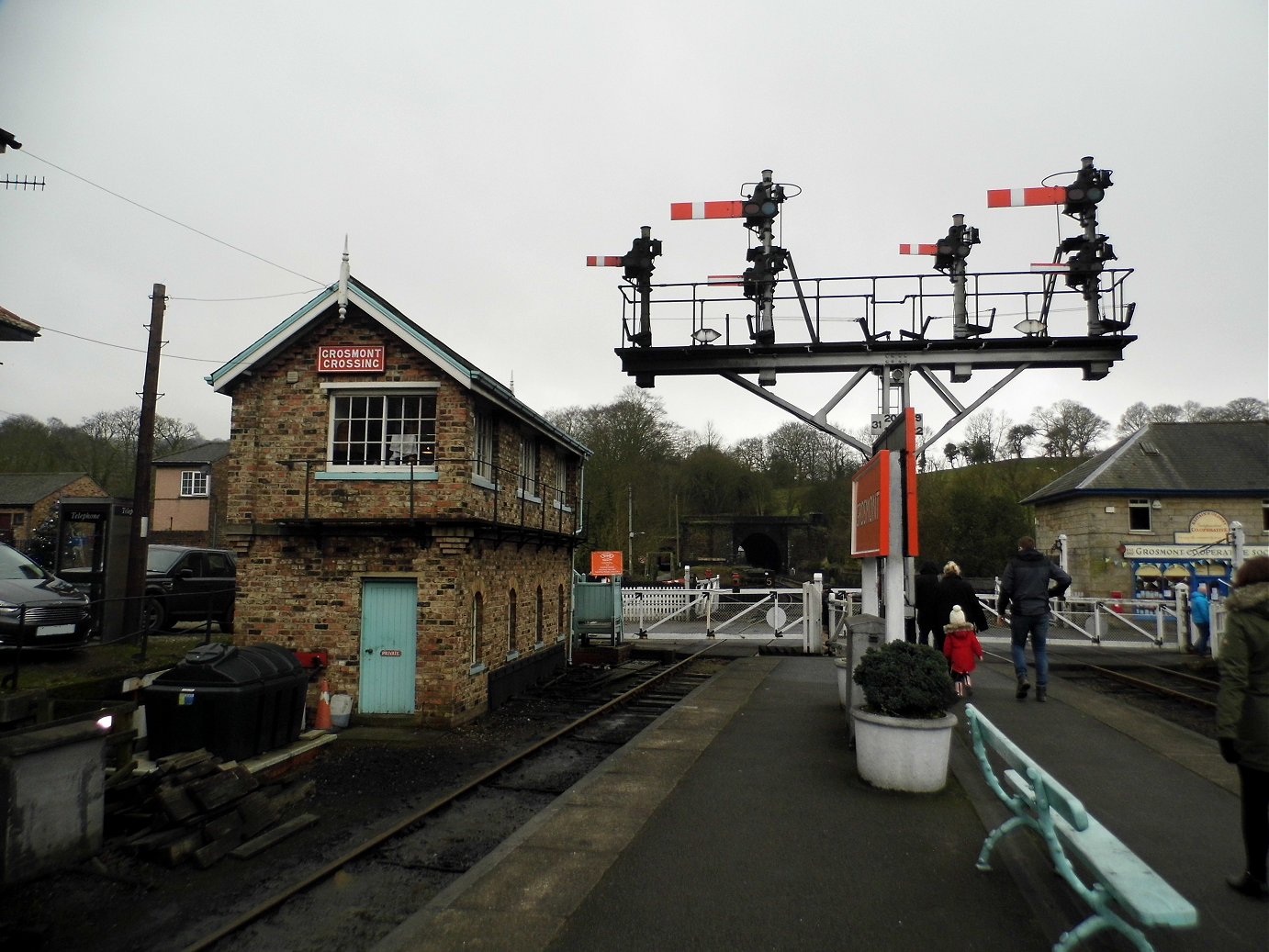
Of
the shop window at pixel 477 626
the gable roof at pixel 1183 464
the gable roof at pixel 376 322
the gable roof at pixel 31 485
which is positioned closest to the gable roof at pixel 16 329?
the gable roof at pixel 376 322

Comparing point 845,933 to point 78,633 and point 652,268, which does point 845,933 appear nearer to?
point 652,268

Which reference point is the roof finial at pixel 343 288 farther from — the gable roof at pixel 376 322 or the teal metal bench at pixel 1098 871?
the teal metal bench at pixel 1098 871

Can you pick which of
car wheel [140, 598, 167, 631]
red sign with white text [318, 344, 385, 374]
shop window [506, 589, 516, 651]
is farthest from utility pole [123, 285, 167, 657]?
shop window [506, 589, 516, 651]

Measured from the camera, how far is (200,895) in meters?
6.26

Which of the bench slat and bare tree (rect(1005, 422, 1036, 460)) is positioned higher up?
bare tree (rect(1005, 422, 1036, 460))

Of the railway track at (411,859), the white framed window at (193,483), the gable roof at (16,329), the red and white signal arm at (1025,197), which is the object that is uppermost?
the red and white signal arm at (1025,197)

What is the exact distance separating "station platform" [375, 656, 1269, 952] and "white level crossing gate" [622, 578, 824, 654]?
10.8 meters

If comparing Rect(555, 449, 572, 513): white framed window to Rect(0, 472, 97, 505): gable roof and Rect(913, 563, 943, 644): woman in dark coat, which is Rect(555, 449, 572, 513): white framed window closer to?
Rect(913, 563, 943, 644): woman in dark coat

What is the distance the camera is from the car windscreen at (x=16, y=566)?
12.8 metres

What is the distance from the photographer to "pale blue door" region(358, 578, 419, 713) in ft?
40.2

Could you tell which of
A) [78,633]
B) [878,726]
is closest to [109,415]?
[78,633]

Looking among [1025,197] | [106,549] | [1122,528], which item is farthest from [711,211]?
[1122,528]

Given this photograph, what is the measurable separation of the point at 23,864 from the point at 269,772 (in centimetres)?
304

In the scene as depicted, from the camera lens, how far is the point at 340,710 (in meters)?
12.0
